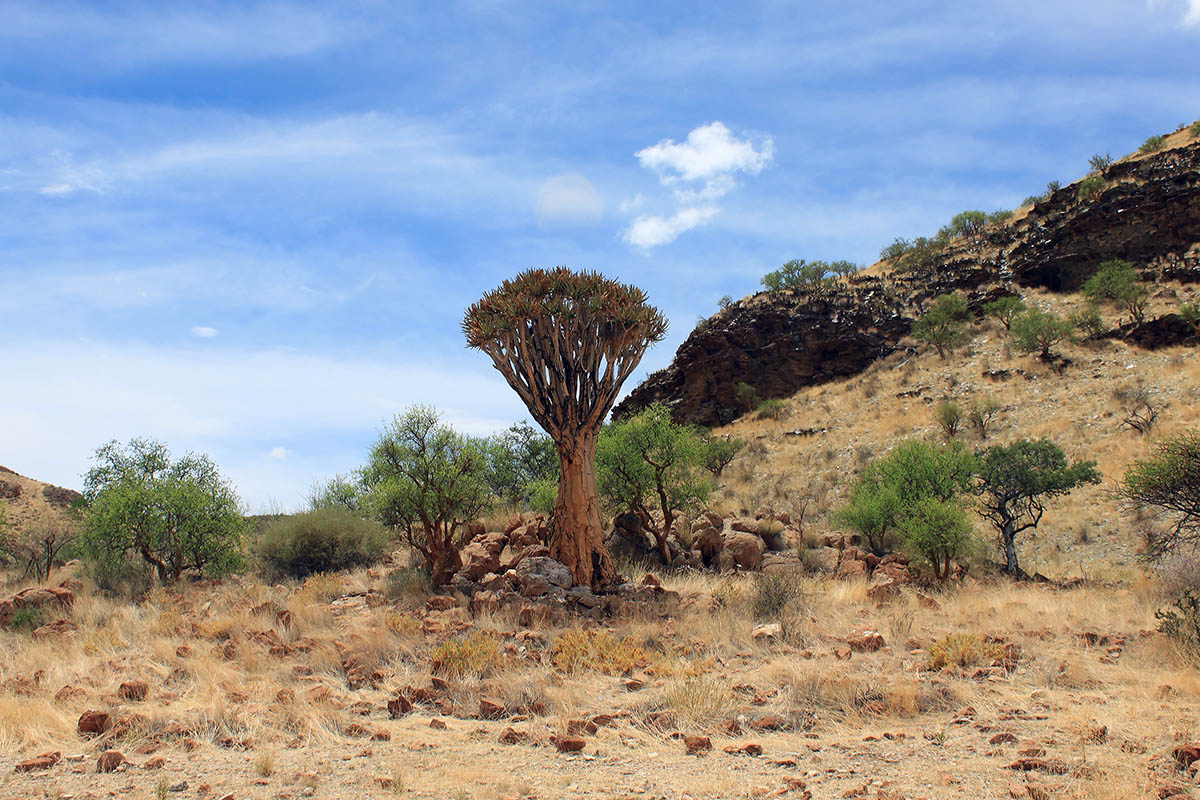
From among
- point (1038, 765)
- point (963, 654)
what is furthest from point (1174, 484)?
point (1038, 765)

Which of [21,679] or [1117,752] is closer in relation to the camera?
[1117,752]

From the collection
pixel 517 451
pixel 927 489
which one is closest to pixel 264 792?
pixel 927 489

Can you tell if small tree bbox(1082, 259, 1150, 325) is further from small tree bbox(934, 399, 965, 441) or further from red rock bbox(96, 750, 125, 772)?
red rock bbox(96, 750, 125, 772)

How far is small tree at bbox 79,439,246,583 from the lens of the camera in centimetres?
1539

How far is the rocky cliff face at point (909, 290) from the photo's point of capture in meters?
36.9

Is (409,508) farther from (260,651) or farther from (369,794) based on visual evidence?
(369,794)

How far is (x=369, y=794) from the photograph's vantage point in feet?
16.4

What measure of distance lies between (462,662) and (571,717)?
206 centimetres

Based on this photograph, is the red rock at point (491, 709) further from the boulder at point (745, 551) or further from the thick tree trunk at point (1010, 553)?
the thick tree trunk at point (1010, 553)

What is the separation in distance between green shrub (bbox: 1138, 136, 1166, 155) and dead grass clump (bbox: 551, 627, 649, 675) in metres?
48.4

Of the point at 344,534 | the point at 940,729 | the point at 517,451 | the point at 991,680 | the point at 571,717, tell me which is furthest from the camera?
the point at 517,451

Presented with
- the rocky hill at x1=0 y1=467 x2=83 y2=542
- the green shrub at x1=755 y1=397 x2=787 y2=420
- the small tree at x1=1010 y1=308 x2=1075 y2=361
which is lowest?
the rocky hill at x1=0 y1=467 x2=83 y2=542

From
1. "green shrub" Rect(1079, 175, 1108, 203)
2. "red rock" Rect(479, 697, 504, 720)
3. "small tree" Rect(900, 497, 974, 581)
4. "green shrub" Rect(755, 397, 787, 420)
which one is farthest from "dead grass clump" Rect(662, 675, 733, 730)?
"green shrub" Rect(1079, 175, 1108, 203)

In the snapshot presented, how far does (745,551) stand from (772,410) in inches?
945
